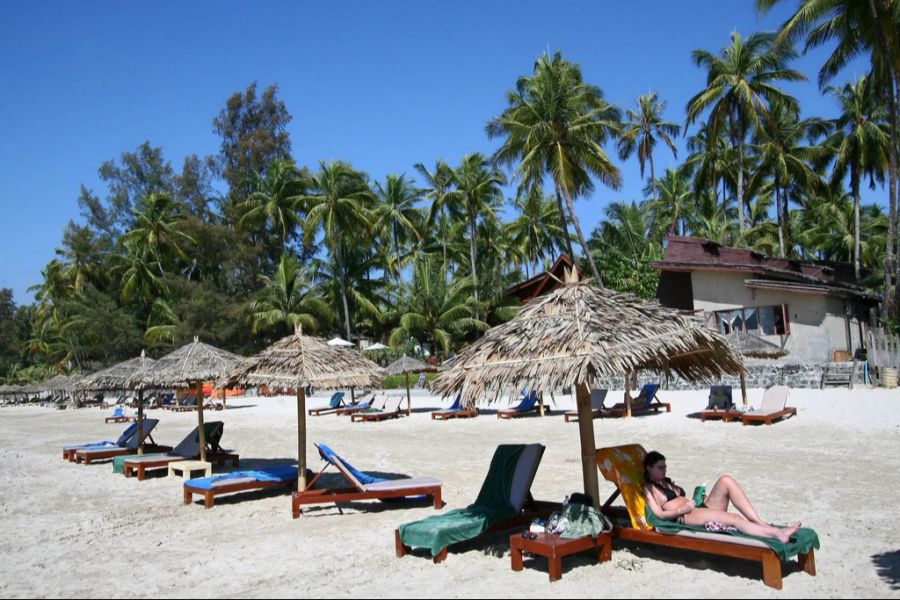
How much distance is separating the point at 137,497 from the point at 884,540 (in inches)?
387

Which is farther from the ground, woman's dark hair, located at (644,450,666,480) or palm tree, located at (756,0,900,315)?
palm tree, located at (756,0,900,315)

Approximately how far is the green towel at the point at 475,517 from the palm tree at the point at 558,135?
76.9 feet

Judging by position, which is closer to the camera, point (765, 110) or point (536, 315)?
point (536, 315)

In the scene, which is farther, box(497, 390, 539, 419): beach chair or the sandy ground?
box(497, 390, 539, 419): beach chair

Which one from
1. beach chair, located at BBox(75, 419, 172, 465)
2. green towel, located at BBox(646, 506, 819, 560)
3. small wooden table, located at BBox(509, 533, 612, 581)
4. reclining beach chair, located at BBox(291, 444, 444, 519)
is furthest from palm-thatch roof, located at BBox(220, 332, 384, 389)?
beach chair, located at BBox(75, 419, 172, 465)

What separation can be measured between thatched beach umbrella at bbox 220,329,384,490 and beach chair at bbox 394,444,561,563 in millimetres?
3222

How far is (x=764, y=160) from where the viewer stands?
3606cm

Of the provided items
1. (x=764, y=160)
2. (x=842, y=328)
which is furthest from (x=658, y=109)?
(x=842, y=328)

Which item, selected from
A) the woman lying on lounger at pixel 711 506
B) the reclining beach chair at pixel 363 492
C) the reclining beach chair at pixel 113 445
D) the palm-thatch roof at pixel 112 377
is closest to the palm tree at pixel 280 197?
the reclining beach chair at pixel 113 445

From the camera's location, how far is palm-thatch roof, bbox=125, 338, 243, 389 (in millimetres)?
11750

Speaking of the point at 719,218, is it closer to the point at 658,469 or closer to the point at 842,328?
the point at 842,328

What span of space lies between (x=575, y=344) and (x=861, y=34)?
2323 cm

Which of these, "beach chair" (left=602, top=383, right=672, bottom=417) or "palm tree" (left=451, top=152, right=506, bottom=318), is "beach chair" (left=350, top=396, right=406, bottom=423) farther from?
"palm tree" (left=451, top=152, right=506, bottom=318)

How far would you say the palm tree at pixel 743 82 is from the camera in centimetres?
3344
